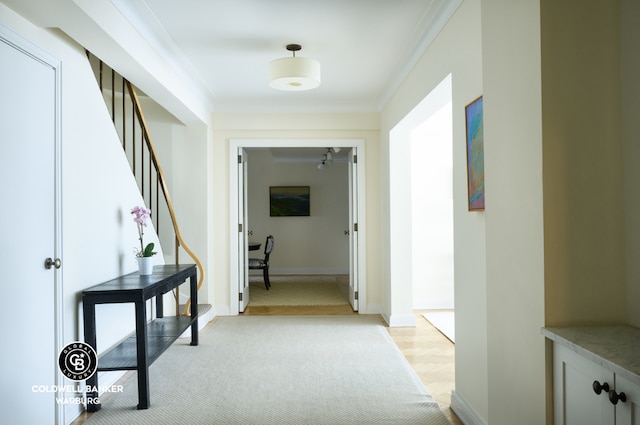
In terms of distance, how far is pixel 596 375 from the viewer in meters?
1.29

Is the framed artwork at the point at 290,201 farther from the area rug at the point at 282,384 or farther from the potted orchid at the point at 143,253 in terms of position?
the potted orchid at the point at 143,253

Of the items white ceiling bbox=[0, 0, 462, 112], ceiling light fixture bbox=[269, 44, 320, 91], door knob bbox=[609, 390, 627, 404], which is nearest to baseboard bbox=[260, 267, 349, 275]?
white ceiling bbox=[0, 0, 462, 112]

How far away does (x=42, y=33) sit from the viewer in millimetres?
2518

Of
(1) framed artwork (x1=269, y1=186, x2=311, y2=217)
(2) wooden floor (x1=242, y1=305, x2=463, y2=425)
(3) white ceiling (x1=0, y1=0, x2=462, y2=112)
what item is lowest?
(2) wooden floor (x1=242, y1=305, x2=463, y2=425)

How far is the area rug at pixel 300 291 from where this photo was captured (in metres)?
6.57

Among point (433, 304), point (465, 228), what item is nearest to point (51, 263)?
point (465, 228)

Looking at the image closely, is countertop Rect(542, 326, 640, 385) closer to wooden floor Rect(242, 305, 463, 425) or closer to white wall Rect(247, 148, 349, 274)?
wooden floor Rect(242, 305, 463, 425)

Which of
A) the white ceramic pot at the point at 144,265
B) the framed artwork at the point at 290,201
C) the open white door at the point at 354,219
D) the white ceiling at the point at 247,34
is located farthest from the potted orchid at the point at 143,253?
the framed artwork at the point at 290,201

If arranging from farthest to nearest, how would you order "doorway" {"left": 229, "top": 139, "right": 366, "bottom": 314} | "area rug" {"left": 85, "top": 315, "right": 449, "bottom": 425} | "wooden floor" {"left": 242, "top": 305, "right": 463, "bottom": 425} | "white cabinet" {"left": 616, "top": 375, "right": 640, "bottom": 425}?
"doorway" {"left": 229, "top": 139, "right": 366, "bottom": 314}, "wooden floor" {"left": 242, "top": 305, "right": 463, "bottom": 425}, "area rug" {"left": 85, "top": 315, "right": 449, "bottom": 425}, "white cabinet" {"left": 616, "top": 375, "right": 640, "bottom": 425}

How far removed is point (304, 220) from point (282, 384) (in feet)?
22.0

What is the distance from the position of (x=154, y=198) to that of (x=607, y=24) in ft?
15.4

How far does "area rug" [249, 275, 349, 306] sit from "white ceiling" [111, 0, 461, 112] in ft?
10.2

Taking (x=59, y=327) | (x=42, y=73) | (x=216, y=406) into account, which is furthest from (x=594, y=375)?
(x=42, y=73)

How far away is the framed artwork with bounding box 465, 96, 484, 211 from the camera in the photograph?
7.99ft
